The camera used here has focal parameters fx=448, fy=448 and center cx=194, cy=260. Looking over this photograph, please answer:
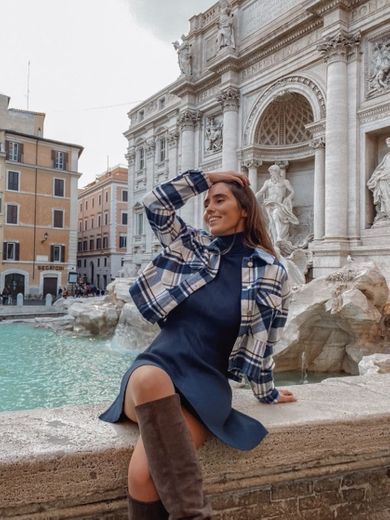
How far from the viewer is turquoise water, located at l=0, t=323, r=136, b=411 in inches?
319

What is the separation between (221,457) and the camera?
1946mm

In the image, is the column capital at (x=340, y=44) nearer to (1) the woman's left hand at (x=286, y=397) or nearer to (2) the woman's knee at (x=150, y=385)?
(1) the woman's left hand at (x=286, y=397)

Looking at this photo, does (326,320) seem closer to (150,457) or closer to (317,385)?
(317,385)

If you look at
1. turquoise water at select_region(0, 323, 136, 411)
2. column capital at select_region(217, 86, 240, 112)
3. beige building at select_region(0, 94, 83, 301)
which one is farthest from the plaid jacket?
beige building at select_region(0, 94, 83, 301)

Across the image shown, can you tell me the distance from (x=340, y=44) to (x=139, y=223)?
15794 millimetres

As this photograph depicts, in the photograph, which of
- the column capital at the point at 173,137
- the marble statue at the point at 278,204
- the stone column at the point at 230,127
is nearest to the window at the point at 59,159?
the column capital at the point at 173,137

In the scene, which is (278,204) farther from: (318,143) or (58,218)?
(58,218)

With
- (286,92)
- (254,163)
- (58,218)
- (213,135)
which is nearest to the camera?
(286,92)

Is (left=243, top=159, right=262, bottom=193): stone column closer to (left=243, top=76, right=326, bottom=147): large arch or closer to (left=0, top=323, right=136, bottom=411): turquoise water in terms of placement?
(left=243, top=76, right=326, bottom=147): large arch

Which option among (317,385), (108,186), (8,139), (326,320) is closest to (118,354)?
(326,320)

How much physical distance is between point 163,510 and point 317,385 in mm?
1578

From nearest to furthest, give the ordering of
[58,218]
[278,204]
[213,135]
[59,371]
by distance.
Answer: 1. [59,371]
2. [278,204]
3. [213,135]
4. [58,218]

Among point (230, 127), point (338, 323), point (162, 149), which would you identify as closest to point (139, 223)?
point (162, 149)

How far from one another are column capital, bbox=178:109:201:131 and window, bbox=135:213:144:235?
703 centimetres
